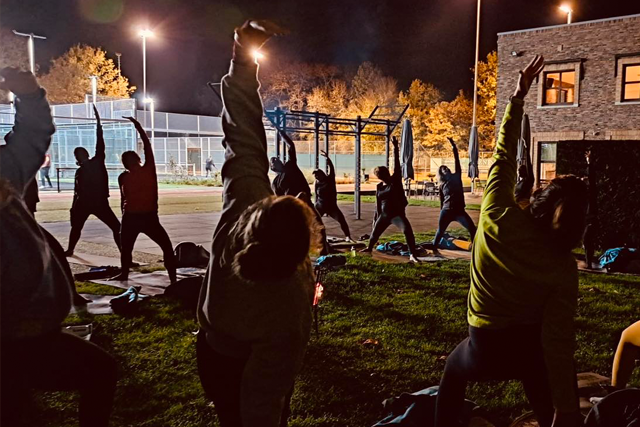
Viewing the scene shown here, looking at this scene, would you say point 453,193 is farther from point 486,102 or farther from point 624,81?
point 486,102

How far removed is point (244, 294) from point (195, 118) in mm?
40329

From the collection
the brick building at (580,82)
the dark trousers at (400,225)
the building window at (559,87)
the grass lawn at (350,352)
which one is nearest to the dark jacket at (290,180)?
the dark trousers at (400,225)

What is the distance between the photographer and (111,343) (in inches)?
226

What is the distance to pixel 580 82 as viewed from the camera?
2702 cm

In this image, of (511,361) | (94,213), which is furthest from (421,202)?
(511,361)

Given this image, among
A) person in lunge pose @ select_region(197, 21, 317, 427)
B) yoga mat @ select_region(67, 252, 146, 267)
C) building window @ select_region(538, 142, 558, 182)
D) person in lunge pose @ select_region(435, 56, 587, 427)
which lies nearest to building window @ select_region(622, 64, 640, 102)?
building window @ select_region(538, 142, 558, 182)

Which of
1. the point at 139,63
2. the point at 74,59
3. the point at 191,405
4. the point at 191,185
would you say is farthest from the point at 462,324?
the point at 139,63

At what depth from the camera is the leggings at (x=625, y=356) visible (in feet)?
13.5

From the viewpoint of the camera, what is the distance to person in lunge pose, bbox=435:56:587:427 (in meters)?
2.61

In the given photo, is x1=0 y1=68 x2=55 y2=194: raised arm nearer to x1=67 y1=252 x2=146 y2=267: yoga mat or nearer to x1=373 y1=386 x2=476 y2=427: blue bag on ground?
x1=373 y1=386 x2=476 y2=427: blue bag on ground

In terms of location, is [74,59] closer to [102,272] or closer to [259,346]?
[102,272]

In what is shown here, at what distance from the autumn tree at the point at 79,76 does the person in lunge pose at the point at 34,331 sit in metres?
53.8

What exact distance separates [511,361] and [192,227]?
41.5 feet

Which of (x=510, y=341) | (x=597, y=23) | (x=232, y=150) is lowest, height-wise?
(x=510, y=341)
